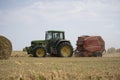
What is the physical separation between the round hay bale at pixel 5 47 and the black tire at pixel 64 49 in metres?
6.59

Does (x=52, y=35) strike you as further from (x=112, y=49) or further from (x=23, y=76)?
(x=112, y=49)

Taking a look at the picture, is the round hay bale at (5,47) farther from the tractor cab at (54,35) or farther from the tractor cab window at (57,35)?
the tractor cab window at (57,35)

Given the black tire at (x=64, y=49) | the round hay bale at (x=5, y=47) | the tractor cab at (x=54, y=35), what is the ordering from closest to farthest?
the round hay bale at (x=5, y=47) < the black tire at (x=64, y=49) < the tractor cab at (x=54, y=35)

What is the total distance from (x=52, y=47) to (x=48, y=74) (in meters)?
15.7

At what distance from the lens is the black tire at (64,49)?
81.3 ft

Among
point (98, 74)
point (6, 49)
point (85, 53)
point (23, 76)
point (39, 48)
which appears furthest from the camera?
point (85, 53)

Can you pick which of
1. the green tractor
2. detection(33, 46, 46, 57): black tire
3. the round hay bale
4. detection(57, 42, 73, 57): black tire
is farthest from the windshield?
the round hay bale

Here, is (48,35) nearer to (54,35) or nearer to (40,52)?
(54,35)

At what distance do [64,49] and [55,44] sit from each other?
34.2 inches

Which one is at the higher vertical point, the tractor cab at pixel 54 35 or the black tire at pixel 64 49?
the tractor cab at pixel 54 35

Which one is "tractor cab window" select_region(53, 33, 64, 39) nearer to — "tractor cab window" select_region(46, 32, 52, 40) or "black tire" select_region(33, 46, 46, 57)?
"tractor cab window" select_region(46, 32, 52, 40)

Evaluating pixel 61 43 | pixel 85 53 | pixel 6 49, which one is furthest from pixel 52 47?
pixel 6 49

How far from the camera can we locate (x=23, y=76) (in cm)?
908

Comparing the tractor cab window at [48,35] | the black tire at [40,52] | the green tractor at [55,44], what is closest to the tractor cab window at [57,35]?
the green tractor at [55,44]
